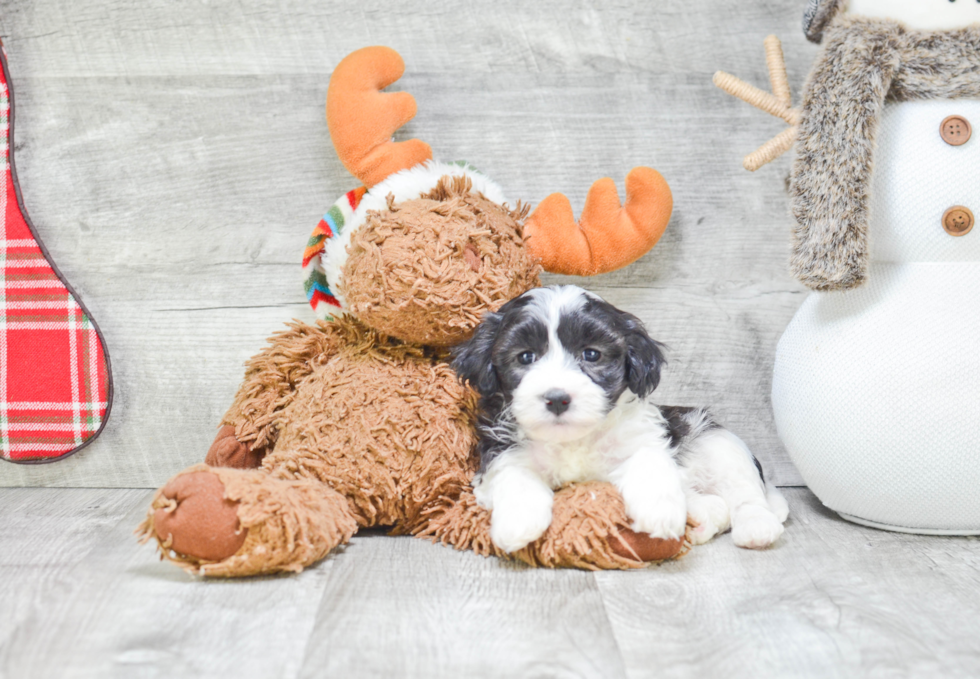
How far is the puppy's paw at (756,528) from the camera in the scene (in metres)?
1.45

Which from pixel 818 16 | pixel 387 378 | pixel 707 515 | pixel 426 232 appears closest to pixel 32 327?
Answer: pixel 387 378

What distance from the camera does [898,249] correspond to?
1453 mm

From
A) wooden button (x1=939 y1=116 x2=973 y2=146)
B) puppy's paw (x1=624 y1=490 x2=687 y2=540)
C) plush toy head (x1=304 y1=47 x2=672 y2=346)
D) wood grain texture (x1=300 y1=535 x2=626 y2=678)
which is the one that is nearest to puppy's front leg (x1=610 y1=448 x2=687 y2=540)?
puppy's paw (x1=624 y1=490 x2=687 y2=540)

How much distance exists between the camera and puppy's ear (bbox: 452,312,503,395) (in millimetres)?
1406

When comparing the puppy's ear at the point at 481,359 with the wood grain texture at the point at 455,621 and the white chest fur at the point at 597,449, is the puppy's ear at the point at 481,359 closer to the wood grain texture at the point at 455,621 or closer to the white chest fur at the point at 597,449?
the white chest fur at the point at 597,449

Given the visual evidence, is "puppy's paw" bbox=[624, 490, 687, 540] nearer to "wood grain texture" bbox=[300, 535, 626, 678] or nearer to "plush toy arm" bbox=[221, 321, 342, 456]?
"wood grain texture" bbox=[300, 535, 626, 678]

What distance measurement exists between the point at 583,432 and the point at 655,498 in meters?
0.16

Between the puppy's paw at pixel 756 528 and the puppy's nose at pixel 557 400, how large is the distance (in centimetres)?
45

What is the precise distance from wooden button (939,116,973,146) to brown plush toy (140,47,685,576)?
52 centimetres

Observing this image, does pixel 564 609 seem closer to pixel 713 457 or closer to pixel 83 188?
pixel 713 457

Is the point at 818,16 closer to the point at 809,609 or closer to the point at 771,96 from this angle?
the point at 771,96

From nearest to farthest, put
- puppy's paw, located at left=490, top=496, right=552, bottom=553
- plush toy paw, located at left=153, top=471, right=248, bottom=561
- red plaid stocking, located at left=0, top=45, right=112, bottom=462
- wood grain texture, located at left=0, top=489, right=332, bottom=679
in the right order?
1. wood grain texture, located at left=0, top=489, right=332, bottom=679
2. plush toy paw, located at left=153, top=471, right=248, bottom=561
3. puppy's paw, located at left=490, top=496, right=552, bottom=553
4. red plaid stocking, located at left=0, top=45, right=112, bottom=462

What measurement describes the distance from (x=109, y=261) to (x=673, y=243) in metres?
1.35

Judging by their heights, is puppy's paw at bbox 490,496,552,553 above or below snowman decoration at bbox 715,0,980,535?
below
